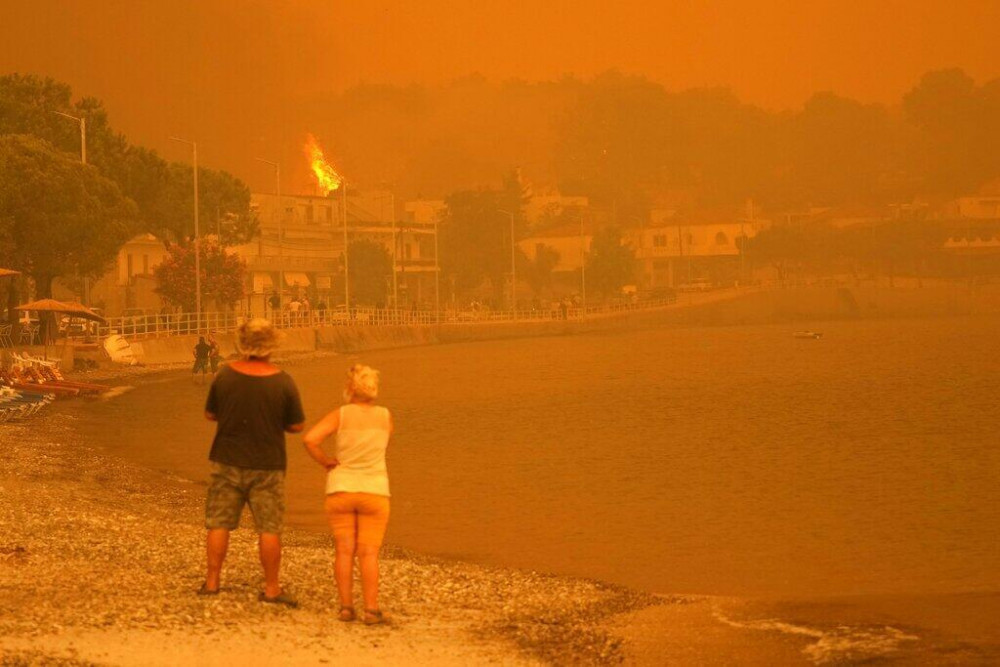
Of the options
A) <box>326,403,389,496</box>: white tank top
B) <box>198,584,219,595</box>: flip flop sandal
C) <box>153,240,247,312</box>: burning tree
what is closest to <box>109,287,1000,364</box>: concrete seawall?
<box>153,240,247,312</box>: burning tree

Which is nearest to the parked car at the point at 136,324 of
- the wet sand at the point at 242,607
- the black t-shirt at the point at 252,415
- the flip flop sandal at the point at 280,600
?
the wet sand at the point at 242,607

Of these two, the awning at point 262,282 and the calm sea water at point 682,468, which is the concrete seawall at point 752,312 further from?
the calm sea water at point 682,468

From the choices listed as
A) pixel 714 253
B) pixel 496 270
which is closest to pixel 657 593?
pixel 496 270

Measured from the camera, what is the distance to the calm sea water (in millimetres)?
18234

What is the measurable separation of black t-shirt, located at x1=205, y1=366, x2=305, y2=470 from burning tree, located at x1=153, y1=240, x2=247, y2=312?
65.4 meters

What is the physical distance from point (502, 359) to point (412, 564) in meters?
64.3

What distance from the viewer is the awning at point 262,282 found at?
4154 inches

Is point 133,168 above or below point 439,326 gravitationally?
above

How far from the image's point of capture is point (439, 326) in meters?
102

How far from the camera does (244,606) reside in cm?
1120

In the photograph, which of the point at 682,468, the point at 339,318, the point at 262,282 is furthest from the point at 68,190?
the point at 262,282

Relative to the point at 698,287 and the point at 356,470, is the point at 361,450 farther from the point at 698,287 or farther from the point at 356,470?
the point at 698,287

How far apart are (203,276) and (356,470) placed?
6833cm

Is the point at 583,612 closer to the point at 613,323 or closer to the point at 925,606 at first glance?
the point at 925,606
